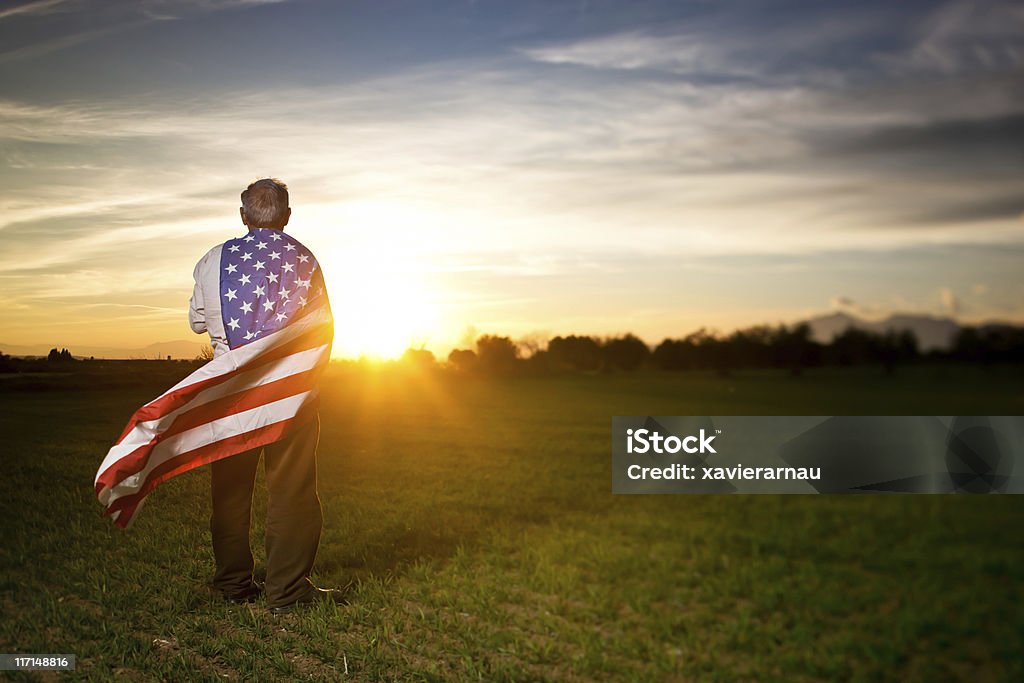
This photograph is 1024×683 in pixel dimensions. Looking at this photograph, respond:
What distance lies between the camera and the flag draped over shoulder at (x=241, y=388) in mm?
5637

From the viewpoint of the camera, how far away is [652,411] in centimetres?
2375

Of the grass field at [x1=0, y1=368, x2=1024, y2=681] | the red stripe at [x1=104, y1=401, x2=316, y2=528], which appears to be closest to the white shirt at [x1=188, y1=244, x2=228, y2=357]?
the red stripe at [x1=104, y1=401, x2=316, y2=528]

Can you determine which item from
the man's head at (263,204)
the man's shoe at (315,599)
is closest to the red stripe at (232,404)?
the man's head at (263,204)

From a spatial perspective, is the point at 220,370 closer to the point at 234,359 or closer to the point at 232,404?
the point at 234,359

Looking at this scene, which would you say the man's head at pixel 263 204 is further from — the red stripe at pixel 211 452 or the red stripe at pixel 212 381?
the red stripe at pixel 211 452

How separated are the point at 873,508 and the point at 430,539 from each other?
18.6 ft

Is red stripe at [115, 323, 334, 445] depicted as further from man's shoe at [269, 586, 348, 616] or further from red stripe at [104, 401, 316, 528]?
man's shoe at [269, 586, 348, 616]

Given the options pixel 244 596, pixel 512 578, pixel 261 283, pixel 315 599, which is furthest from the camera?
pixel 512 578

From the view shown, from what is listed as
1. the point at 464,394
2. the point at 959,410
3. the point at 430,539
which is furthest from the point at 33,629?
the point at 464,394

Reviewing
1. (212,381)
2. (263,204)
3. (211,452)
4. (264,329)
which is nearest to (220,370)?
(212,381)

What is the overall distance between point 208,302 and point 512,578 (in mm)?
3208

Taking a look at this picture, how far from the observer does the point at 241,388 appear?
228 inches

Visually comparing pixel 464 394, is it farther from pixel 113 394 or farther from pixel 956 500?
pixel 956 500

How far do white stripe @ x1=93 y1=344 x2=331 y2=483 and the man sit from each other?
0.26 meters
